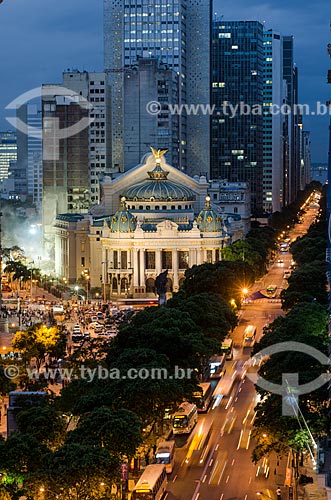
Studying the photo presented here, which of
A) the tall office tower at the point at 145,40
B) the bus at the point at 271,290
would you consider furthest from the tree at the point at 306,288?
the tall office tower at the point at 145,40

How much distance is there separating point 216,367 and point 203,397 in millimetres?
10337

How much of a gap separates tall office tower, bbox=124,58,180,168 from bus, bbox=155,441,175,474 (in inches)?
4998

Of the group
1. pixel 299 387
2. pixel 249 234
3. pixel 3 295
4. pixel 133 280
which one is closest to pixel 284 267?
pixel 249 234

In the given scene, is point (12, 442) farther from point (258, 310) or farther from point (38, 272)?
point (38, 272)

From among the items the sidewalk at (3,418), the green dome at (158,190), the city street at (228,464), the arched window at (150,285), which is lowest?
the arched window at (150,285)

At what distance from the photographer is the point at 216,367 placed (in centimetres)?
7669

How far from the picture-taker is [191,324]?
75.8 metres

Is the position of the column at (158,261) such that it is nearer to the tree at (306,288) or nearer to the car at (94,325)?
the tree at (306,288)

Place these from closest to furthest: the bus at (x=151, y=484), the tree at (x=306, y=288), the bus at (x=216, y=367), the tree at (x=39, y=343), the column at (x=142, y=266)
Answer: the bus at (x=151, y=484), the bus at (x=216, y=367), the tree at (x=39, y=343), the tree at (x=306, y=288), the column at (x=142, y=266)

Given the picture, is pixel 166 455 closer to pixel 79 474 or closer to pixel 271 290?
pixel 79 474

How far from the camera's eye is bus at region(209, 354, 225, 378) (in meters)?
76.1

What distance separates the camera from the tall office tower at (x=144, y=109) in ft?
586

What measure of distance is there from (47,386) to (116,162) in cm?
12196

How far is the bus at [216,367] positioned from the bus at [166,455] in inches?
827
